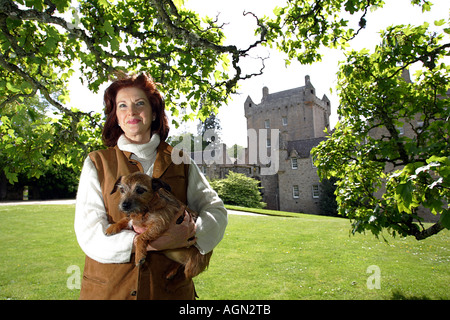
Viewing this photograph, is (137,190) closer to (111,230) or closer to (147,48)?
(111,230)

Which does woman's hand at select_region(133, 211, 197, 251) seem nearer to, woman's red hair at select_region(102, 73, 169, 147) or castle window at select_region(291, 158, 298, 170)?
woman's red hair at select_region(102, 73, 169, 147)

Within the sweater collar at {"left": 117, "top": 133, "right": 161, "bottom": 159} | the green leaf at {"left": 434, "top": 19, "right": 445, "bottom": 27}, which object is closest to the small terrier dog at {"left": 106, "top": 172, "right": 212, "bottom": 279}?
the sweater collar at {"left": 117, "top": 133, "right": 161, "bottom": 159}

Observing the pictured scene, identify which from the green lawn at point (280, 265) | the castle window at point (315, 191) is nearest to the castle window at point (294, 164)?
the castle window at point (315, 191)

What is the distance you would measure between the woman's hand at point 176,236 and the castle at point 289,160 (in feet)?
98.8

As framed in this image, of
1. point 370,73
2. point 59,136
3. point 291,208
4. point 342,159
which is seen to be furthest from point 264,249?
point 291,208

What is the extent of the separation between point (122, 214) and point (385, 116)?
21.6ft

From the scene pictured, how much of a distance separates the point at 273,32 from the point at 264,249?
8.96 m

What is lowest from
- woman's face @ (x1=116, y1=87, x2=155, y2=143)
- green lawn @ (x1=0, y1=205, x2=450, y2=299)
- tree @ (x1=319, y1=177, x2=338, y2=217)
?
green lawn @ (x1=0, y1=205, x2=450, y2=299)

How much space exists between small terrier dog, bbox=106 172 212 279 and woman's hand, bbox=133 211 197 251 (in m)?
0.03

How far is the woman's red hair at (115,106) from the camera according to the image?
2.42 metres

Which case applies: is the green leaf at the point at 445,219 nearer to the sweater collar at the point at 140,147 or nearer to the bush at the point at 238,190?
the sweater collar at the point at 140,147

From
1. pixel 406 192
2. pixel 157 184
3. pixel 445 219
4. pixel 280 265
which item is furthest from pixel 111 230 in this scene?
pixel 280 265

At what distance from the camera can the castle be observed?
1527 inches
